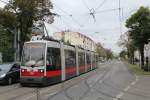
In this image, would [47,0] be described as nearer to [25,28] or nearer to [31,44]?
[25,28]

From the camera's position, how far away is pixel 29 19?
39156 mm

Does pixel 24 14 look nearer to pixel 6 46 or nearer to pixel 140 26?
pixel 140 26

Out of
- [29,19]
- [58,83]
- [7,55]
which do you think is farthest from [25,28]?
[58,83]

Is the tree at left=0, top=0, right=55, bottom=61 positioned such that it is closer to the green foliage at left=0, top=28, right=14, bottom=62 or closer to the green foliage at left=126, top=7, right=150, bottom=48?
the green foliage at left=0, top=28, right=14, bottom=62

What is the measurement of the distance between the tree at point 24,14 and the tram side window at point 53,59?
17.6 meters

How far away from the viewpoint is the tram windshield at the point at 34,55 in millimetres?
19267

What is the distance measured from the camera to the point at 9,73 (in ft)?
70.7

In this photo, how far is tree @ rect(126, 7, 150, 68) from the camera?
40.0 meters

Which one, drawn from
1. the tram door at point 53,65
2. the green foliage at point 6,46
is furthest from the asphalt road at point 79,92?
the green foliage at point 6,46

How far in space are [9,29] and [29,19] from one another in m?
4.75

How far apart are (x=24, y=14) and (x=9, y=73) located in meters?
18.2

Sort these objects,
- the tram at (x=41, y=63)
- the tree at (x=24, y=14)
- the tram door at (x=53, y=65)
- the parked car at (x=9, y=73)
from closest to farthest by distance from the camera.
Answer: the tram at (x=41, y=63) → the tram door at (x=53, y=65) → the parked car at (x=9, y=73) → the tree at (x=24, y=14)

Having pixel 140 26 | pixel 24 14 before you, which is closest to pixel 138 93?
pixel 24 14

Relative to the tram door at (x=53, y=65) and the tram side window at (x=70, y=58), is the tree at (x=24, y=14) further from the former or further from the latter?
the tram door at (x=53, y=65)
